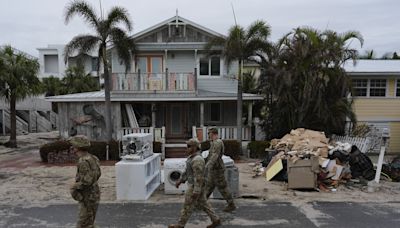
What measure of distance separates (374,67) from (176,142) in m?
11.1

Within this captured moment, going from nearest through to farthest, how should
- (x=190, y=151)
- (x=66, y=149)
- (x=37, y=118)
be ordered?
(x=190, y=151)
(x=66, y=149)
(x=37, y=118)

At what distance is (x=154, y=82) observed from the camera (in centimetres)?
1658

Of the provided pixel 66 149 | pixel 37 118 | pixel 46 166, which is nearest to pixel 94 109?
pixel 66 149

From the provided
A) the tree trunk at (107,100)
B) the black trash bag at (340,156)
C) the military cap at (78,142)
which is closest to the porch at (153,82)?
the tree trunk at (107,100)

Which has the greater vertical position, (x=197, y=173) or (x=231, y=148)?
(x=197, y=173)

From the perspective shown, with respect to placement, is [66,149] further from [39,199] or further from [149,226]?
[149,226]

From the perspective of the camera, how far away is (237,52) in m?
14.8

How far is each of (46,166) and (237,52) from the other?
9146mm

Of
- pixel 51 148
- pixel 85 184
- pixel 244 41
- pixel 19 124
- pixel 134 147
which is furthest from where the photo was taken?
pixel 19 124

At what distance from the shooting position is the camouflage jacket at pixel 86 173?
475cm

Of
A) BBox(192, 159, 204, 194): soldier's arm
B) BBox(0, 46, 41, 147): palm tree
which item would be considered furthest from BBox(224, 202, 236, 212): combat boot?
BBox(0, 46, 41, 147): palm tree

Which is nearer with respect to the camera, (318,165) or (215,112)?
(318,165)

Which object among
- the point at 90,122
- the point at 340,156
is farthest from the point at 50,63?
the point at 340,156

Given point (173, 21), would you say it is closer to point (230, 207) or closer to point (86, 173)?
point (230, 207)
